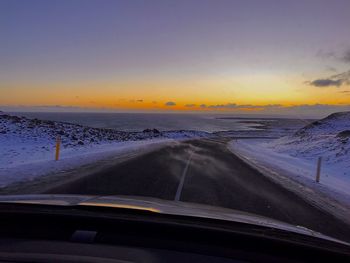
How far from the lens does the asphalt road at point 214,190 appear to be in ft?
25.8

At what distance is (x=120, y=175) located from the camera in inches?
501

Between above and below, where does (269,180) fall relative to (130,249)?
below

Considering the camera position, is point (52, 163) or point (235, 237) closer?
point (235, 237)

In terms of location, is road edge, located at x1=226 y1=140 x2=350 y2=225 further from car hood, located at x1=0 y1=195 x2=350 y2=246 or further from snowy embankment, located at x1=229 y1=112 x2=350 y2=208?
car hood, located at x1=0 y1=195 x2=350 y2=246

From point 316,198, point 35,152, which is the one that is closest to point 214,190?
point 316,198

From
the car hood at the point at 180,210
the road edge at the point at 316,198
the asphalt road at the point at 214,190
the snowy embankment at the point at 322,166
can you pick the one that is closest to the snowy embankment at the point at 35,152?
the asphalt road at the point at 214,190

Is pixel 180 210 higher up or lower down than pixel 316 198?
higher up

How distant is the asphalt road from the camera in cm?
788

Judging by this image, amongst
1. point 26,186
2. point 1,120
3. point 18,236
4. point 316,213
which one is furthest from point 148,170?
point 1,120

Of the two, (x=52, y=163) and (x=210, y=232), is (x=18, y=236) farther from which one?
(x=52, y=163)

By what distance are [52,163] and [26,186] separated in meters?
5.32

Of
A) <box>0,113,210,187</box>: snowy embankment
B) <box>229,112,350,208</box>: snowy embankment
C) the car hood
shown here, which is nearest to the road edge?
<box>229,112,350,208</box>: snowy embankment

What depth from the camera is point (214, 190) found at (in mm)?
10500

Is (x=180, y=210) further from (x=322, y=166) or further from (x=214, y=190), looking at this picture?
(x=322, y=166)
